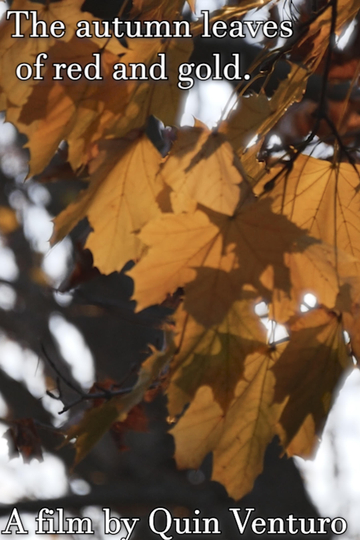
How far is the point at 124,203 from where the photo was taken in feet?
2.01

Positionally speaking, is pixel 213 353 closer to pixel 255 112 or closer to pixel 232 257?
pixel 232 257

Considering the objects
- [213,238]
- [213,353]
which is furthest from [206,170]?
[213,353]

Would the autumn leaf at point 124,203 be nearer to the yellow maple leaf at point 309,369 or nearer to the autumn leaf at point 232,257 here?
the autumn leaf at point 232,257

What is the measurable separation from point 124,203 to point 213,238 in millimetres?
132

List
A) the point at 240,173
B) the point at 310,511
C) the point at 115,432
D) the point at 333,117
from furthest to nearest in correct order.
Result: the point at 310,511, the point at 115,432, the point at 333,117, the point at 240,173

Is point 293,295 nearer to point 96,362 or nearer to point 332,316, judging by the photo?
point 332,316

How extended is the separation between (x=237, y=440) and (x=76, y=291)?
81 centimetres

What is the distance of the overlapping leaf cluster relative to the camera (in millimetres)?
513

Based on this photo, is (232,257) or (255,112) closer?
(232,257)

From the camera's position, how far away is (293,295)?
1.78 feet

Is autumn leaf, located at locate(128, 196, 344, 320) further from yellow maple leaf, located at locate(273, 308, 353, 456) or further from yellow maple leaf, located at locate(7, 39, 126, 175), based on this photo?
yellow maple leaf, located at locate(7, 39, 126, 175)

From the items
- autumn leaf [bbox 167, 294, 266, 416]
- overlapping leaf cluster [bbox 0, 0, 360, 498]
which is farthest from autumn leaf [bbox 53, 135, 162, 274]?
autumn leaf [bbox 167, 294, 266, 416]

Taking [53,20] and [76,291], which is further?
[76,291]

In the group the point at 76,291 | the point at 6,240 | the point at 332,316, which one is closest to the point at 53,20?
the point at 332,316
